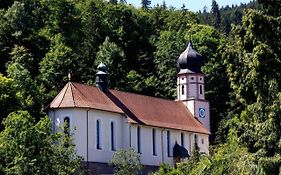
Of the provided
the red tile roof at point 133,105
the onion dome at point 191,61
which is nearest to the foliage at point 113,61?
the onion dome at point 191,61

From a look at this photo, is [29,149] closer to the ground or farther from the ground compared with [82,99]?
closer to the ground

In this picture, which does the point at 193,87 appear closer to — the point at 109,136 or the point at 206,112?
the point at 206,112

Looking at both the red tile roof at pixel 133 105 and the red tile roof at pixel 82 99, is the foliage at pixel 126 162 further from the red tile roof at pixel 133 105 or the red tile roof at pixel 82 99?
the red tile roof at pixel 133 105

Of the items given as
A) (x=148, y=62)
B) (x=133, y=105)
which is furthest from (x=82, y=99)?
(x=148, y=62)

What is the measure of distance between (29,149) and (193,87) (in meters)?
41.3

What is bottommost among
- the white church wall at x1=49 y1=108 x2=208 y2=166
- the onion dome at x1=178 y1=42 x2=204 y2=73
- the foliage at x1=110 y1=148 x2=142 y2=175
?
the foliage at x1=110 y1=148 x2=142 y2=175

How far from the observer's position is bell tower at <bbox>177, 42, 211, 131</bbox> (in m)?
79.5

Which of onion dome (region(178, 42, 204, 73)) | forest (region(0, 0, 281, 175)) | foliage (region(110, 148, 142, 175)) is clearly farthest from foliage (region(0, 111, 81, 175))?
onion dome (region(178, 42, 204, 73))

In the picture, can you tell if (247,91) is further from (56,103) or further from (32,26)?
(32,26)

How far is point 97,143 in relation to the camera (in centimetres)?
6266

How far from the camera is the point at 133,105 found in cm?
6912

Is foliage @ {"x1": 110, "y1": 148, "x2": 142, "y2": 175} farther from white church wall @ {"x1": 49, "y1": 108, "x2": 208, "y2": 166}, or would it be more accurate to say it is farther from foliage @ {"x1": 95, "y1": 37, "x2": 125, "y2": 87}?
foliage @ {"x1": 95, "y1": 37, "x2": 125, "y2": 87}

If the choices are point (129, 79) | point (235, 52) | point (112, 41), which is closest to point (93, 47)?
point (112, 41)

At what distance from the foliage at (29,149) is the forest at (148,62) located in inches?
5.4
